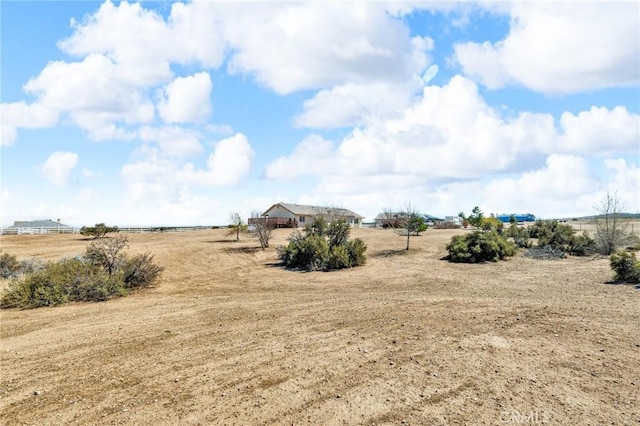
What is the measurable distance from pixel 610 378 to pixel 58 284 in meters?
15.5

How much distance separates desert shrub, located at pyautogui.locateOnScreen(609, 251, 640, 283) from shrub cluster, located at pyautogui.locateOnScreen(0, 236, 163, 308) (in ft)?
62.4

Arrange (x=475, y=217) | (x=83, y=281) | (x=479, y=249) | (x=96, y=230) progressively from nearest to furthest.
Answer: (x=83, y=281), (x=479, y=249), (x=96, y=230), (x=475, y=217)

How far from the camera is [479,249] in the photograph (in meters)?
24.3

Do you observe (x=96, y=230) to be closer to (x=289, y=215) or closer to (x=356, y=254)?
(x=356, y=254)

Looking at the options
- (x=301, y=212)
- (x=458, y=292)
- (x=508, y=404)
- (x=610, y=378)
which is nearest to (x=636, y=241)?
(x=458, y=292)

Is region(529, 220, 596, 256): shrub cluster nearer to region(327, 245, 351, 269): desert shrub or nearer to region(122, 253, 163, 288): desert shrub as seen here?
region(327, 245, 351, 269): desert shrub

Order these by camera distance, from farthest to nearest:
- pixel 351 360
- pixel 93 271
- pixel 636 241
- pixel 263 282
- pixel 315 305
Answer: pixel 636 241, pixel 263 282, pixel 93 271, pixel 315 305, pixel 351 360

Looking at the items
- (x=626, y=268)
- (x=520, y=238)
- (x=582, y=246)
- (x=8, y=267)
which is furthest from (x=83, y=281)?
(x=520, y=238)

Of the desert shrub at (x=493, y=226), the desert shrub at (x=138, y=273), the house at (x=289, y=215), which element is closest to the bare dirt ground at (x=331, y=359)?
the desert shrub at (x=138, y=273)

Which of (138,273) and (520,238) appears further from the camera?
(520,238)

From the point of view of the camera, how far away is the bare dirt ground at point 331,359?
5.62 metres

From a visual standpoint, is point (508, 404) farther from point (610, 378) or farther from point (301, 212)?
point (301, 212)

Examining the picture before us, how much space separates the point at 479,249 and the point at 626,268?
8.58 meters

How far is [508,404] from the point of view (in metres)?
5.70
